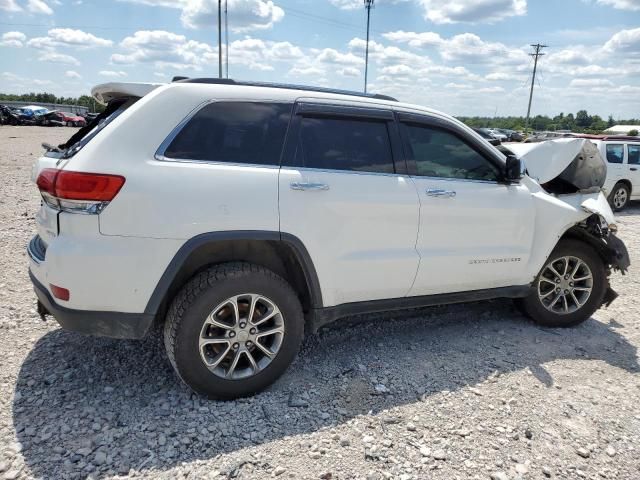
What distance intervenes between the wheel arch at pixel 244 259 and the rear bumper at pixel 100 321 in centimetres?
9

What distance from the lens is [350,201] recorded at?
3127 mm

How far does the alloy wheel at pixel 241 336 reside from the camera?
2.93m

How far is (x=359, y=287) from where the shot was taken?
3.31 meters

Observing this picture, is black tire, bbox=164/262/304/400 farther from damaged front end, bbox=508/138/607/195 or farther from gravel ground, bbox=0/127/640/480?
damaged front end, bbox=508/138/607/195

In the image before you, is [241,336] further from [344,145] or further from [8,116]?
[8,116]

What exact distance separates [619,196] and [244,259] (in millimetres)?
12238

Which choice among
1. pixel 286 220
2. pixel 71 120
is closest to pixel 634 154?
pixel 286 220

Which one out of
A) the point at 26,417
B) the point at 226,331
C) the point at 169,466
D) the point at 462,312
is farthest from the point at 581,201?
the point at 26,417

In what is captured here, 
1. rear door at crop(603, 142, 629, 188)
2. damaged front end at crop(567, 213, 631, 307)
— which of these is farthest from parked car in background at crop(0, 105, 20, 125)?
damaged front end at crop(567, 213, 631, 307)

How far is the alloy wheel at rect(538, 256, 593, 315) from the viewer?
4.35 meters

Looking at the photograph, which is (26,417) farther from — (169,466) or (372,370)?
(372,370)

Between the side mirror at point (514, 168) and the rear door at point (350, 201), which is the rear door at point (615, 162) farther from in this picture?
the rear door at point (350, 201)

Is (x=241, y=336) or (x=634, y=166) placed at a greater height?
(x=634, y=166)

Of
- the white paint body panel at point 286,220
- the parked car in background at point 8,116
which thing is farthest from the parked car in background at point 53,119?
the white paint body panel at point 286,220
